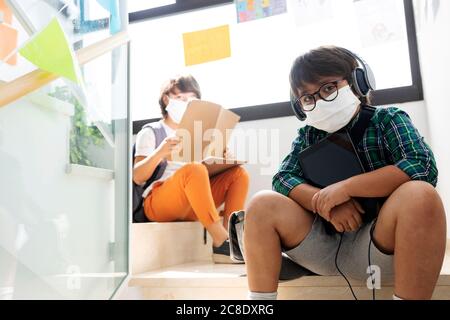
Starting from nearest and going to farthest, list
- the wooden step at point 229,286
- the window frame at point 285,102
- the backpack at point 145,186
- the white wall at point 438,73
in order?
1. the wooden step at point 229,286
2. the white wall at point 438,73
3. the backpack at point 145,186
4. the window frame at point 285,102

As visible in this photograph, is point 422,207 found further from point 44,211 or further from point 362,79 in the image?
point 44,211

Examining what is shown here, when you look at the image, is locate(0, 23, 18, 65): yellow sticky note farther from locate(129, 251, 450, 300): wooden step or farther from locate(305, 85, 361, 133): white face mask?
locate(129, 251, 450, 300): wooden step

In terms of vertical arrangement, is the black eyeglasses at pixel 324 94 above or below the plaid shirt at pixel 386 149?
above

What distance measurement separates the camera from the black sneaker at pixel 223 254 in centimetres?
123

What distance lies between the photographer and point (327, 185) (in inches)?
28.9

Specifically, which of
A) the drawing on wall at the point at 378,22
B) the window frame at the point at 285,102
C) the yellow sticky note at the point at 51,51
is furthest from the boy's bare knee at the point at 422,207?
the drawing on wall at the point at 378,22

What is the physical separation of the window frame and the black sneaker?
0.67 meters

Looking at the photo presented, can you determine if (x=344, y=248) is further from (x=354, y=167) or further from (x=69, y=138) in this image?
(x=69, y=138)

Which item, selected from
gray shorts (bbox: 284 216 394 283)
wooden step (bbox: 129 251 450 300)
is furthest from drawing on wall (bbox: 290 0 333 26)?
gray shorts (bbox: 284 216 394 283)

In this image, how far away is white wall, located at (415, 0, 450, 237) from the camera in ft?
3.48

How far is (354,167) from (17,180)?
56cm

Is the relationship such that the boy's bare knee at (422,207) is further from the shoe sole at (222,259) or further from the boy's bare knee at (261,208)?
the shoe sole at (222,259)

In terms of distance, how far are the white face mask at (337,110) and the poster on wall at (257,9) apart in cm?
114
